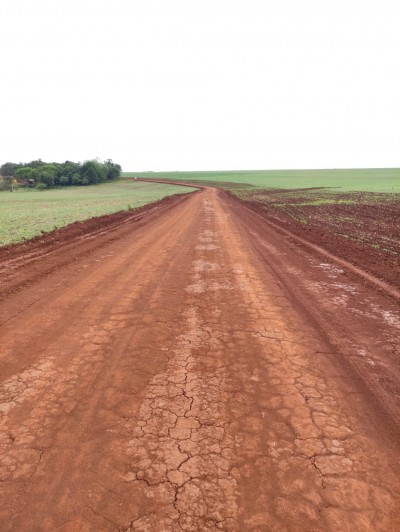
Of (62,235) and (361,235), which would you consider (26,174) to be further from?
(361,235)

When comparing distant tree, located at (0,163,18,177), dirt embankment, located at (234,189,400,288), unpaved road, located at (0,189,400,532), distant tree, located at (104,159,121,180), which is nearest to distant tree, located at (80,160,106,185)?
distant tree, located at (104,159,121,180)

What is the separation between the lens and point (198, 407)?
3.55 meters

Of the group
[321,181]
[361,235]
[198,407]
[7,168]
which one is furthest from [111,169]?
[198,407]

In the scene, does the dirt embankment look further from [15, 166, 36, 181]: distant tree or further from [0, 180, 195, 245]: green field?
[15, 166, 36, 181]: distant tree

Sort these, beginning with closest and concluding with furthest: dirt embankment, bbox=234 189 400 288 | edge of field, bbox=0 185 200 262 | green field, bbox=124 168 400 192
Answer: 1. dirt embankment, bbox=234 189 400 288
2. edge of field, bbox=0 185 200 262
3. green field, bbox=124 168 400 192

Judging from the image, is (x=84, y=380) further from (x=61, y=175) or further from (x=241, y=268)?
(x=61, y=175)

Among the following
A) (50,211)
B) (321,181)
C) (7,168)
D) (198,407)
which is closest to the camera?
(198,407)

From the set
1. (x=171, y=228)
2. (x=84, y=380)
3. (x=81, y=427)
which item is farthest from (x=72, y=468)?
(x=171, y=228)

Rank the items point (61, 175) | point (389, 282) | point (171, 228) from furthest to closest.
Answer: point (61, 175) → point (171, 228) → point (389, 282)

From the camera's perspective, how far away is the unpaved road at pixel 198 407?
251 cm

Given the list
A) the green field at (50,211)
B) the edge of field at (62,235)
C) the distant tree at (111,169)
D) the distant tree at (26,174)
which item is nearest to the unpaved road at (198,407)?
the edge of field at (62,235)

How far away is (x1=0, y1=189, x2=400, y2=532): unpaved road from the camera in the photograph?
98.9 inches

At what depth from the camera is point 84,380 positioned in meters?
3.98

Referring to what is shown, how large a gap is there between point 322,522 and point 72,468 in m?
2.00
